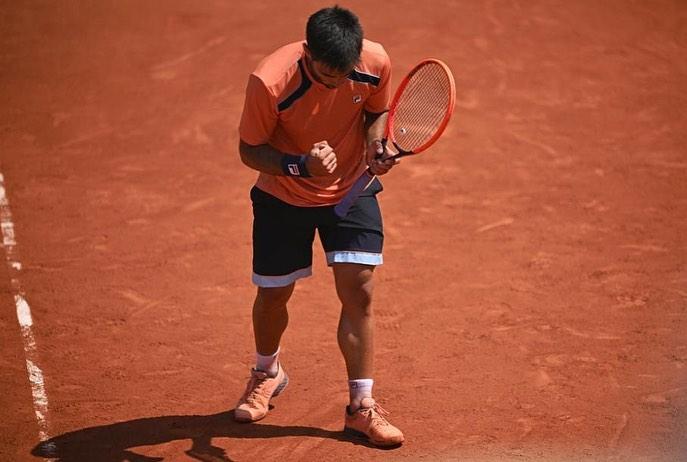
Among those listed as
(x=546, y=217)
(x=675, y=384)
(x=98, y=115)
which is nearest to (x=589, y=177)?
(x=546, y=217)

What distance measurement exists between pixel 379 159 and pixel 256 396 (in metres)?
1.70

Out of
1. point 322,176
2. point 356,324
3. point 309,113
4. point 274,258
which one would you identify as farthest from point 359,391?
point 309,113

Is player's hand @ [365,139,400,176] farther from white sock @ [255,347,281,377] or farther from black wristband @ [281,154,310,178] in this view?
white sock @ [255,347,281,377]

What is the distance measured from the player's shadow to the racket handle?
1317 mm

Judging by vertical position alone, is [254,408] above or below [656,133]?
below

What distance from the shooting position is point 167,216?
9031 millimetres

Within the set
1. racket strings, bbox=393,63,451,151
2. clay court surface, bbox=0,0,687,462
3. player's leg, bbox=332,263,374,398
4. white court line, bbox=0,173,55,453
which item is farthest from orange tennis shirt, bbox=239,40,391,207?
white court line, bbox=0,173,55,453

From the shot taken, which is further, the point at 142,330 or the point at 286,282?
the point at 142,330

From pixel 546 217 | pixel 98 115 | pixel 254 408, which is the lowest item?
pixel 254 408

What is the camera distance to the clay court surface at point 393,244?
6.32 meters

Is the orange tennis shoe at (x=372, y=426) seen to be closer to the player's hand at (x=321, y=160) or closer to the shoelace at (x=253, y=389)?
the shoelace at (x=253, y=389)

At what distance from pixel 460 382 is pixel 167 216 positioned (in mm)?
3407

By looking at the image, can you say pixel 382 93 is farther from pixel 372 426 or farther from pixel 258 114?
pixel 372 426

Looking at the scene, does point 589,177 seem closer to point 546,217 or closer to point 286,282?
point 546,217
